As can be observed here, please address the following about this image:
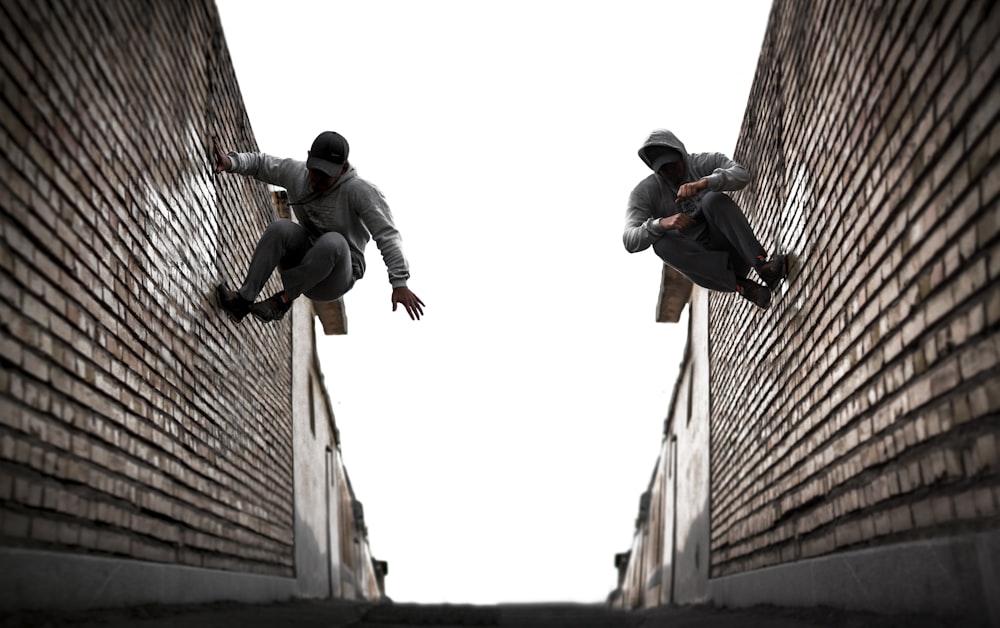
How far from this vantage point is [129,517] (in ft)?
13.6

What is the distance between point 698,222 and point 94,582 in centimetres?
365

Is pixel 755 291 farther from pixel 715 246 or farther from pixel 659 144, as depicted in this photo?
pixel 659 144

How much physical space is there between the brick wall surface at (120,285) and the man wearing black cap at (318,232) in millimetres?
250

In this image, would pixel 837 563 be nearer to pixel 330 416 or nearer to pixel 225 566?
pixel 225 566

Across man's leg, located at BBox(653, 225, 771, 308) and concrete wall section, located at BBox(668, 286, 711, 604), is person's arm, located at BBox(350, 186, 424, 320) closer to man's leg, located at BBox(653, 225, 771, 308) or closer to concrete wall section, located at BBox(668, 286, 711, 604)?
man's leg, located at BBox(653, 225, 771, 308)

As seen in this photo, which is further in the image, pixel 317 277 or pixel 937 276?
pixel 317 277

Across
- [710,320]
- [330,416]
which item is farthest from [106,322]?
[330,416]

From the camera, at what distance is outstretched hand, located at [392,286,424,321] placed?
543 cm

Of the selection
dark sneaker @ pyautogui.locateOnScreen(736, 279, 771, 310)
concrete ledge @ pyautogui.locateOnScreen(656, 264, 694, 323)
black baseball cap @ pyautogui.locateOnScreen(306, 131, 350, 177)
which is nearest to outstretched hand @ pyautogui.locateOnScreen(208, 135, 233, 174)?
black baseball cap @ pyautogui.locateOnScreen(306, 131, 350, 177)

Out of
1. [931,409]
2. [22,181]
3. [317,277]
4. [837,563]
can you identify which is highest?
[317,277]

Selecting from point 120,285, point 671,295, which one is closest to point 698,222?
point 120,285

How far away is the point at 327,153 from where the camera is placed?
5449 mm

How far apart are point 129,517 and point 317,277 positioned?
1973 millimetres

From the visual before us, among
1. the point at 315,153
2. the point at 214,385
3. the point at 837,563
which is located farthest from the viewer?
the point at 214,385
